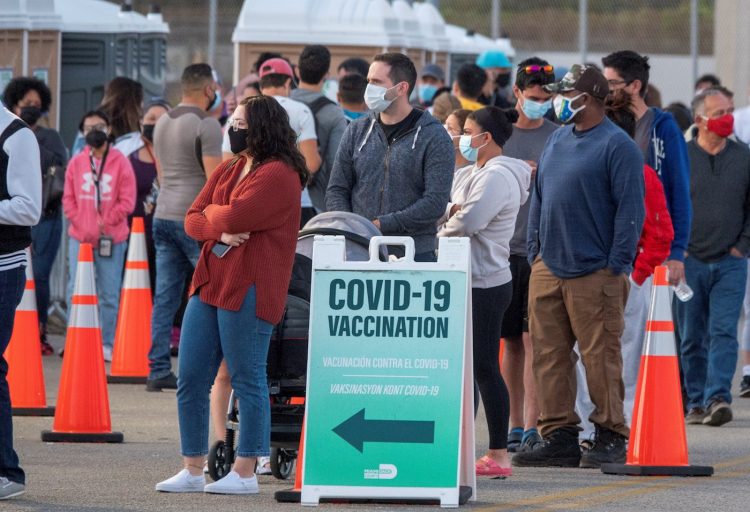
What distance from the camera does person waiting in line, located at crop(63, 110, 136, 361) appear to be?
13.5 meters

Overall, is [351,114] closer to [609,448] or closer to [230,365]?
Result: [609,448]

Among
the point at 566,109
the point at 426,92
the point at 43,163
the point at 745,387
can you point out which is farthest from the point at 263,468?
the point at 426,92

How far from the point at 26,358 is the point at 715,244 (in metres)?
4.48

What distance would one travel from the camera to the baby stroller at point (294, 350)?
Answer: 8.35m

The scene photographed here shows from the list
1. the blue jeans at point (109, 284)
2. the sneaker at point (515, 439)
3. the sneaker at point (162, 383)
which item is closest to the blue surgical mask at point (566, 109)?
the sneaker at point (515, 439)

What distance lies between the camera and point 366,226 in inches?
329

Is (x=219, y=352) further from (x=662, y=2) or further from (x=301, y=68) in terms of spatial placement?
(x=662, y=2)

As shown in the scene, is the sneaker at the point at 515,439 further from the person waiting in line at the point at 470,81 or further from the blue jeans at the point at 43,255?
the blue jeans at the point at 43,255

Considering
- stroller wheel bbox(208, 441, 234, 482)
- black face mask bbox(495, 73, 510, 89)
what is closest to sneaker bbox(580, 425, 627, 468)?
stroller wheel bbox(208, 441, 234, 482)

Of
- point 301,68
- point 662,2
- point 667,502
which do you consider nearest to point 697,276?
point 301,68

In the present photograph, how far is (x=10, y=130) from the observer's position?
7863mm

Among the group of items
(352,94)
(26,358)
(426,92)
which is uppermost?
(426,92)

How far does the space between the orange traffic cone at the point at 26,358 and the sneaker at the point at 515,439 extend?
2930 millimetres

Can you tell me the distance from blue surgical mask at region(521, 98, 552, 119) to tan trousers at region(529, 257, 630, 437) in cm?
116
